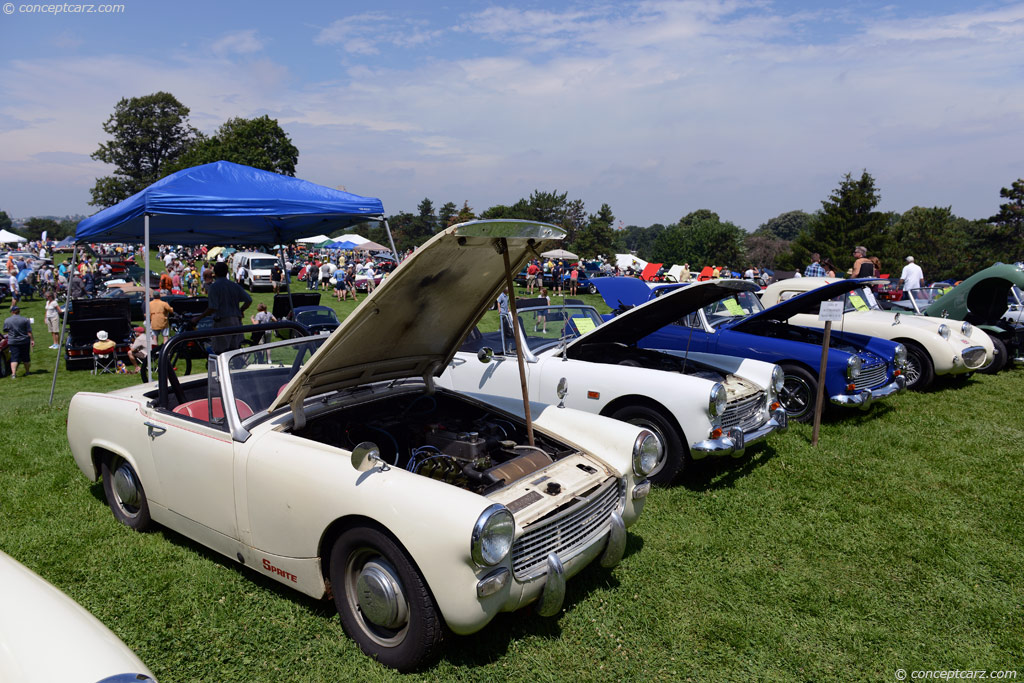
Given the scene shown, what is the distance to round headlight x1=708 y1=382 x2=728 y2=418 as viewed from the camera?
4.75 metres

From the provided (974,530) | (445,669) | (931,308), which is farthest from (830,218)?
(445,669)

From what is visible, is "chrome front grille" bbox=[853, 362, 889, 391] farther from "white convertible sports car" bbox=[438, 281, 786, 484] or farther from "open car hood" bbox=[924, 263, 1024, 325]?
"open car hood" bbox=[924, 263, 1024, 325]

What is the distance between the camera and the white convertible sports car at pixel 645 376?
4839mm

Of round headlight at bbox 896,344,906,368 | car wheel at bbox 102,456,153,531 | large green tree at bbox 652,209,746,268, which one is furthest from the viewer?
large green tree at bbox 652,209,746,268

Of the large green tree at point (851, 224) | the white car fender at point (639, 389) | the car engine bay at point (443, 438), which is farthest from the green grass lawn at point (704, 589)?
the large green tree at point (851, 224)

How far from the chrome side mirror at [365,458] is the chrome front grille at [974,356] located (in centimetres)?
880

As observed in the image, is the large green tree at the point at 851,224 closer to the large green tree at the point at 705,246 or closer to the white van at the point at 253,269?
the large green tree at the point at 705,246

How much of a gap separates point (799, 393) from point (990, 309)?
19.5ft

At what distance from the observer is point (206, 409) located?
399cm

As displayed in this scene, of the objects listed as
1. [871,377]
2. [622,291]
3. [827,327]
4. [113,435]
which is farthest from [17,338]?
[871,377]

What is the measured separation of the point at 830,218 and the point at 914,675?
1821 inches

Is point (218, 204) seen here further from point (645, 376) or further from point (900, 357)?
point (900, 357)

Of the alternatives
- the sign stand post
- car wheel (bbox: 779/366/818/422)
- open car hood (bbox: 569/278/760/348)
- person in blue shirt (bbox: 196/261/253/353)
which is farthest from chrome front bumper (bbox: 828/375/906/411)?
person in blue shirt (bbox: 196/261/253/353)

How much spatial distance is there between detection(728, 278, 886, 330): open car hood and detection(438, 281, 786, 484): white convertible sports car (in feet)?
5.55
